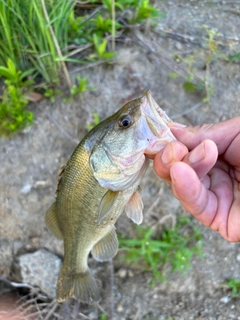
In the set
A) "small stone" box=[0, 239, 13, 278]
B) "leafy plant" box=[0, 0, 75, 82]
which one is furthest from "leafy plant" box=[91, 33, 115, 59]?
"small stone" box=[0, 239, 13, 278]

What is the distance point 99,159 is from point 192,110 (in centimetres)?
149

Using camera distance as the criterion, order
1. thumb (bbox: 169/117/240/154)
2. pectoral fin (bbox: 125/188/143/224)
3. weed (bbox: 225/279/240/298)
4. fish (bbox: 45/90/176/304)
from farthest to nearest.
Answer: weed (bbox: 225/279/240/298), pectoral fin (bbox: 125/188/143/224), thumb (bbox: 169/117/240/154), fish (bbox: 45/90/176/304)

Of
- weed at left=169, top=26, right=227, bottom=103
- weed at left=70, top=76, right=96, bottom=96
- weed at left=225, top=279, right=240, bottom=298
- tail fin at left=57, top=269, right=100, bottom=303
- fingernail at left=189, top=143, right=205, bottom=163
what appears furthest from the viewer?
weed at left=169, top=26, right=227, bottom=103

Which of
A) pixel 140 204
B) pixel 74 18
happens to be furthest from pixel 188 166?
pixel 74 18

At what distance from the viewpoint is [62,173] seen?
1.95 meters

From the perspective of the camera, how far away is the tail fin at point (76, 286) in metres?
2.27

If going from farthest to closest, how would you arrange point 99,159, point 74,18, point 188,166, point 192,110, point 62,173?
1. point 74,18
2. point 192,110
3. point 62,173
4. point 99,159
5. point 188,166

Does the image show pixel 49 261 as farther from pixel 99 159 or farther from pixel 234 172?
pixel 234 172

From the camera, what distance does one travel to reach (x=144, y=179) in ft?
9.28

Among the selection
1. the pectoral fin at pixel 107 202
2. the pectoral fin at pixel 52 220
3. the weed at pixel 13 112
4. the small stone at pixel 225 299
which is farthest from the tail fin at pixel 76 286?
the weed at pixel 13 112

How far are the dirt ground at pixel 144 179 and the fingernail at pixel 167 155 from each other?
3.94 ft

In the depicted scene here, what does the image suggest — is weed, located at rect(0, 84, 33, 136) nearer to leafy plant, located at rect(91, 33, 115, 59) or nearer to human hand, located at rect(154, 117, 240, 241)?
leafy plant, located at rect(91, 33, 115, 59)

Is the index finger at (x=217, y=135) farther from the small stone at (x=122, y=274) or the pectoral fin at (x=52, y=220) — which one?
the small stone at (x=122, y=274)

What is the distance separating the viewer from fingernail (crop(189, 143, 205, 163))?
156 centimetres
